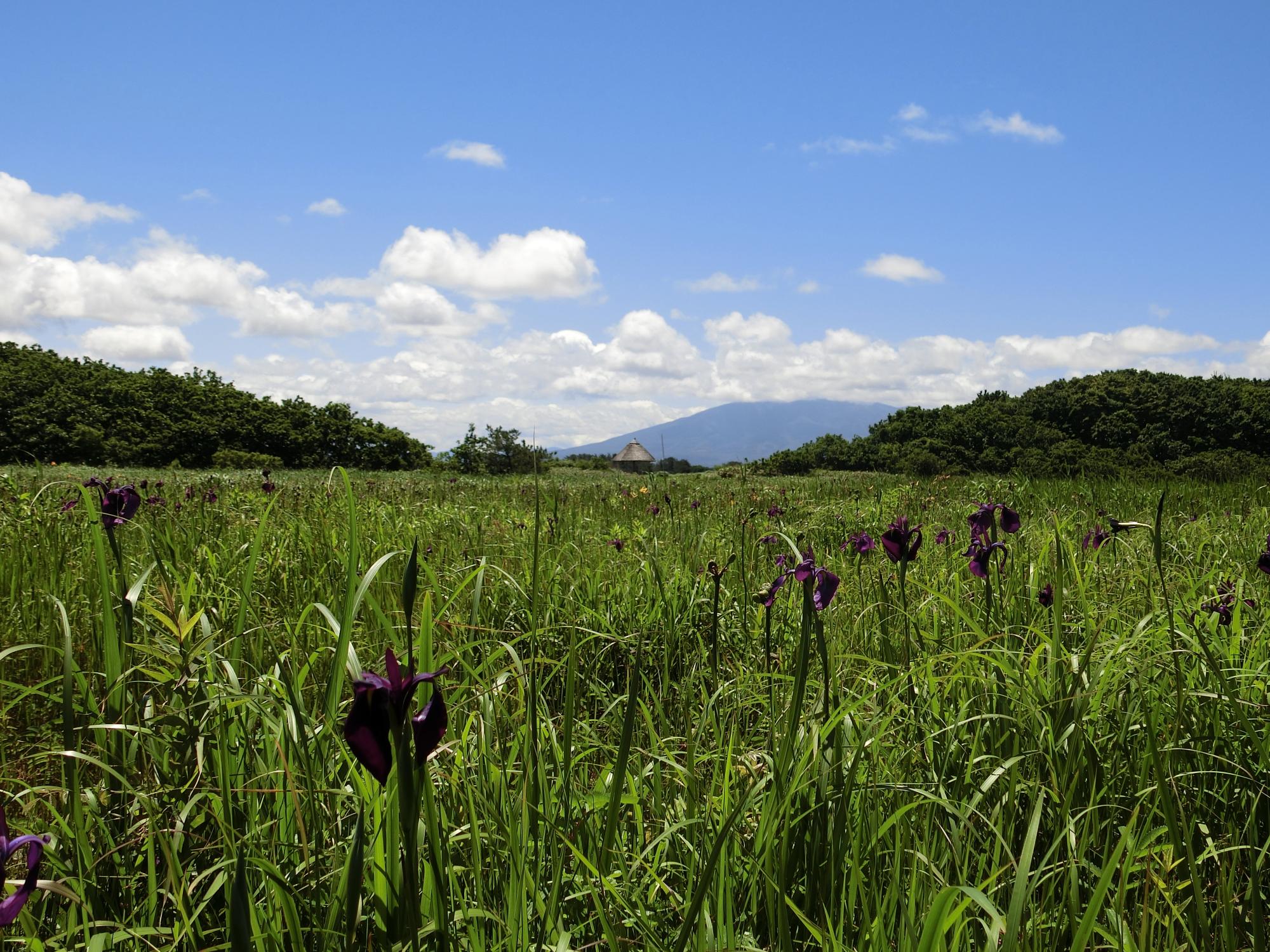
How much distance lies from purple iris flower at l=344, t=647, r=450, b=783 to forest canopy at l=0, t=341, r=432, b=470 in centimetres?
3866

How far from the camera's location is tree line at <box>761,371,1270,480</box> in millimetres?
29469

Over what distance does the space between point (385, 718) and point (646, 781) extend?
1299 millimetres

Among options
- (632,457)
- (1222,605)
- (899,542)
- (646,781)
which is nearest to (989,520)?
(899,542)

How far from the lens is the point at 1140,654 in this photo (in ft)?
7.63

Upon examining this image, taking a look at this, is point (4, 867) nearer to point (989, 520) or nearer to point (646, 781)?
point (646, 781)

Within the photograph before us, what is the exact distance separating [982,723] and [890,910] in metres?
0.76

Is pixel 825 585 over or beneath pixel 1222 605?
over

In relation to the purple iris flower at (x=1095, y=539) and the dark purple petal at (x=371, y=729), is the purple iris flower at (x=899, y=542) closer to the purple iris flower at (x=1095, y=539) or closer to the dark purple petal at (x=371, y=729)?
the dark purple petal at (x=371, y=729)

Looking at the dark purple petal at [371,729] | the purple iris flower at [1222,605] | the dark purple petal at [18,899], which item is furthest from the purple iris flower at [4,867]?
the purple iris flower at [1222,605]

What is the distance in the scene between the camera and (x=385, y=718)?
0.80 m

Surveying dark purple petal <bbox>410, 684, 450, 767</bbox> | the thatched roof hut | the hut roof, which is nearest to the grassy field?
dark purple petal <bbox>410, 684, 450, 767</bbox>

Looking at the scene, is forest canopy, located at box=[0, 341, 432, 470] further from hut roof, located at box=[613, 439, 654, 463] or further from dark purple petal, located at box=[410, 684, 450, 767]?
dark purple petal, located at box=[410, 684, 450, 767]

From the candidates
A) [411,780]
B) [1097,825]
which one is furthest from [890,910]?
[411,780]

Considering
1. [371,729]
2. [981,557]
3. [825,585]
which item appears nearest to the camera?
[371,729]
